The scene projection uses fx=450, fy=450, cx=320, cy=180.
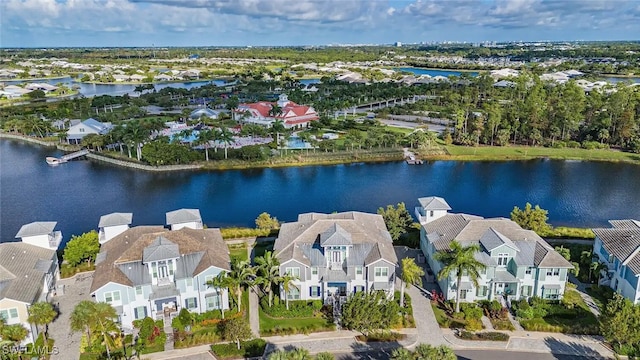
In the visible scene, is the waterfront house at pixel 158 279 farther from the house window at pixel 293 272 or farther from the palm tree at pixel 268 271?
the house window at pixel 293 272

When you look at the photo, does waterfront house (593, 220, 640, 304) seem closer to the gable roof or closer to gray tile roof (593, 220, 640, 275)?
gray tile roof (593, 220, 640, 275)

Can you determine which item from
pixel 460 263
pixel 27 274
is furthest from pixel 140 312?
pixel 460 263

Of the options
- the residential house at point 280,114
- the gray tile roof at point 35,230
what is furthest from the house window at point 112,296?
the residential house at point 280,114

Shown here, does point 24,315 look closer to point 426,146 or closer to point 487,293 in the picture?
point 487,293

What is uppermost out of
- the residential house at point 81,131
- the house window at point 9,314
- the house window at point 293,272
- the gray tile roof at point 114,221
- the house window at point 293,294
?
the residential house at point 81,131

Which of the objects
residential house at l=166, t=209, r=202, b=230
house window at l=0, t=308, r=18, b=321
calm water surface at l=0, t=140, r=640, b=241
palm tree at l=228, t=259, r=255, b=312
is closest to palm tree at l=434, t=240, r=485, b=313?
palm tree at l=228, t=259, r=255, b=312

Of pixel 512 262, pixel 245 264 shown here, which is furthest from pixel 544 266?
pixel 245 264
